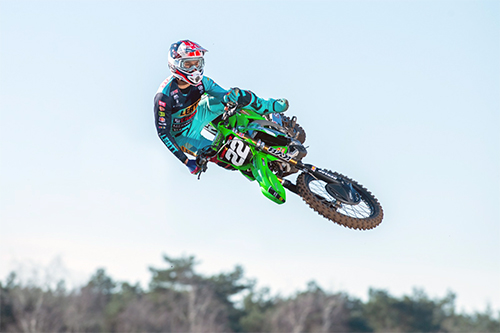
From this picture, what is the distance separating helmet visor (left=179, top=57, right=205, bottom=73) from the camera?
12.2m

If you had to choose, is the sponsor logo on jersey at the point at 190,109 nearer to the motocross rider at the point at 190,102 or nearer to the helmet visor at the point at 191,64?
the motocross rider at the point at 190,102

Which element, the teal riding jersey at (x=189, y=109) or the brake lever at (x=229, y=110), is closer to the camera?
the teal riding jersey at (x=189, y=109)

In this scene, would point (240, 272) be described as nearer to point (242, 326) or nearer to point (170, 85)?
point (242, 326)

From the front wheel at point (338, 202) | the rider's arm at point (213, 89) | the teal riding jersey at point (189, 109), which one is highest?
the rider's arm at point (213, 89)

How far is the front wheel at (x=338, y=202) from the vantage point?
12141 millimetres

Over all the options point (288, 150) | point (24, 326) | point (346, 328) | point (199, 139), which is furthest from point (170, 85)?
point (346, 328)

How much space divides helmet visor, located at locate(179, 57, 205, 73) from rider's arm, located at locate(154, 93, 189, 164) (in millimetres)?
623

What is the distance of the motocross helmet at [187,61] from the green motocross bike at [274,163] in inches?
34.9

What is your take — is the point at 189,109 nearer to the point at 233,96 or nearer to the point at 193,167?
the point at 233,96

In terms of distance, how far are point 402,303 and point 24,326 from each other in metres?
26.8

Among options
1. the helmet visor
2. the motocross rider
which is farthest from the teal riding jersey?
the helmet visor

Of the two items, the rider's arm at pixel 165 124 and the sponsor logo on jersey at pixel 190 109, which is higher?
the sponsor logo on jersey at pixel 190 109

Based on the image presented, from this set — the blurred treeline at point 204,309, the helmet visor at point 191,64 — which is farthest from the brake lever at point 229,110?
the blurred treeline at point 204,309

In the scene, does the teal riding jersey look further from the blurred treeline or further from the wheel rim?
the blurred treeline
